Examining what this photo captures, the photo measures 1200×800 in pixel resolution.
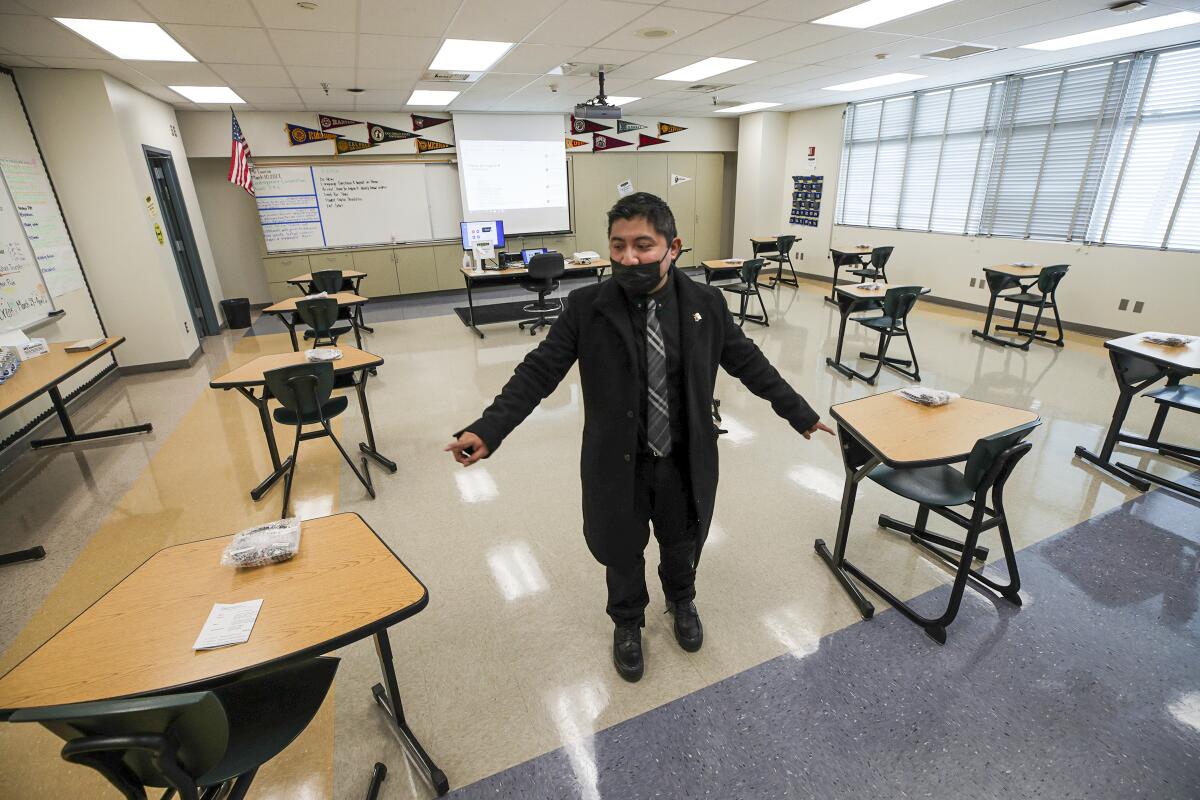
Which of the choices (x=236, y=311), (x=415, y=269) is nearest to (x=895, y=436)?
(x=236, y=311)

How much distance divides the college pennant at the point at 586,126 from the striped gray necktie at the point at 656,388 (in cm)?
895

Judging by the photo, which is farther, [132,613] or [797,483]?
[797,483]

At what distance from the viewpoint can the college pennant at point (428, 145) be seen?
8500 mm

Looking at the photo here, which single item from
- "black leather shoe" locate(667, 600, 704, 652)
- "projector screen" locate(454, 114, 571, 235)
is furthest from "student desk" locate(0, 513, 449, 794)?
"projector screen" locate(454, 114, 571, 235)

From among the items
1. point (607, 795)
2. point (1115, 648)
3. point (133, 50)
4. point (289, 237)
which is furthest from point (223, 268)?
point (1115, 648)

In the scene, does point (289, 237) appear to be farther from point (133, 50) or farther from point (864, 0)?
point (864, 0)

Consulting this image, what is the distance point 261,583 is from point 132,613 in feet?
0.91

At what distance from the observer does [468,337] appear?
667cm

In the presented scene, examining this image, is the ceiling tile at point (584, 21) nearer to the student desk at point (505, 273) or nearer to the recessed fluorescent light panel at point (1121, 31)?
the student desk at point (505, 273)

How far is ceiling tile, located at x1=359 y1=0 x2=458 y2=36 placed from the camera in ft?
11.8

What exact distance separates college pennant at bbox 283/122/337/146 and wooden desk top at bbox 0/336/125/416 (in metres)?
5.08

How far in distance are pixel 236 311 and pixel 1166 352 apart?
9.45m

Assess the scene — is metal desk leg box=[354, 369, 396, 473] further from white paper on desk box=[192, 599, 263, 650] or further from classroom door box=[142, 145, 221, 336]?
classroom door box=[142, 145, 221, 336]

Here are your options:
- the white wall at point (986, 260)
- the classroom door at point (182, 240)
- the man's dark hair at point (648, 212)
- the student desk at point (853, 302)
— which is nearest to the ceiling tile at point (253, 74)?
the classroom door at point (182, 240)
